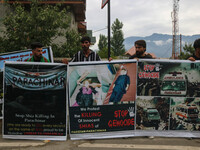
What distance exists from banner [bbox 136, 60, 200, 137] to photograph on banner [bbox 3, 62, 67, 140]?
60.7 inches

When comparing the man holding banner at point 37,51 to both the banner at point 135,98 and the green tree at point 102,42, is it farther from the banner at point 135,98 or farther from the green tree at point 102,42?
the green tree at point 102,42

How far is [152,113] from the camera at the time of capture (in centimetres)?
388

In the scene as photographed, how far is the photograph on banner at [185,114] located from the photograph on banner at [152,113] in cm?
12

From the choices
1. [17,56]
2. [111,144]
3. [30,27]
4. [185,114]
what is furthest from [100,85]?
[30,27]

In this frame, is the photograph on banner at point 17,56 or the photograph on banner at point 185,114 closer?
the photograph on banner at point 185,114

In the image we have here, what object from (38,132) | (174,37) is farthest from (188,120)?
(174,37)

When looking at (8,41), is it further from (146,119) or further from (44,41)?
(146,119)

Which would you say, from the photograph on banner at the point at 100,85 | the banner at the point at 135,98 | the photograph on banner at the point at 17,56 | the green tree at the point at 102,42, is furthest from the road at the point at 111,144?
the green tree at the point at 102,42

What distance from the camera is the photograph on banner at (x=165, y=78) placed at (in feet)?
12.6

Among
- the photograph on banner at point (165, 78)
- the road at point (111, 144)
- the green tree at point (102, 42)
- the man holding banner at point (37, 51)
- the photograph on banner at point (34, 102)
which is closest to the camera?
the road at point (111, 144)

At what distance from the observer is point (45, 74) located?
12.4ft

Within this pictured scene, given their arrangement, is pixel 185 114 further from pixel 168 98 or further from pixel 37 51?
pixel 37 51

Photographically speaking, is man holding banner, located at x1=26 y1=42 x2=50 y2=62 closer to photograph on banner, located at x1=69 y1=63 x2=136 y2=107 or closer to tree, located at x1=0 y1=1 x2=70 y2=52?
photograph on banner, located at x1=69 y1=63 x2=136 y2=107

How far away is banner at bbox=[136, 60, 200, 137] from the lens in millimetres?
3846
